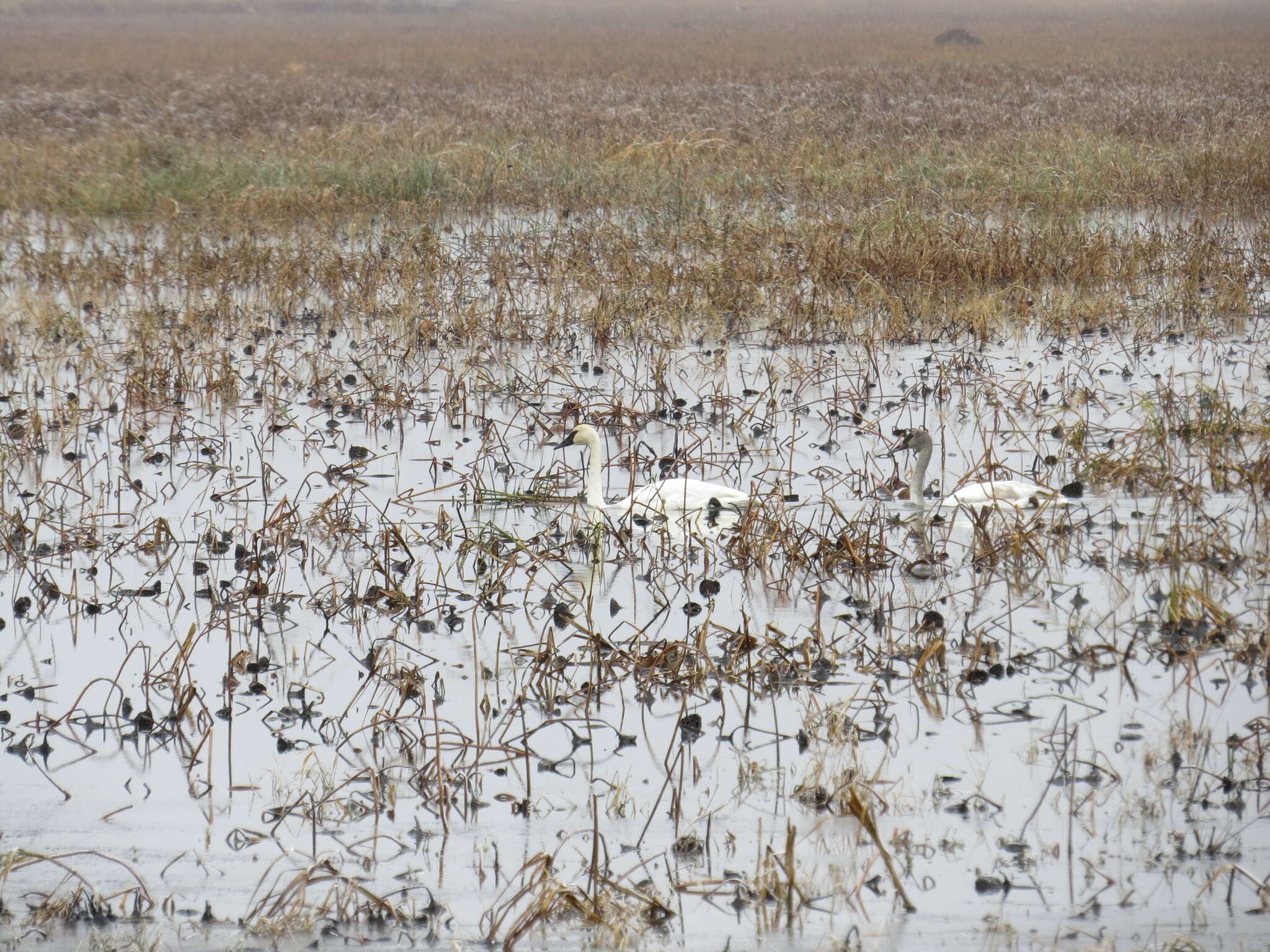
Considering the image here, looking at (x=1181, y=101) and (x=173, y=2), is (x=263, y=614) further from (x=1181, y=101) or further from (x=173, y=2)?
(x=173, y=2)

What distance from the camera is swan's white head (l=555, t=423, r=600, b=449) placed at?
637cm

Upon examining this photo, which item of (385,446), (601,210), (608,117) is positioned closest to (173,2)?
(608,117)

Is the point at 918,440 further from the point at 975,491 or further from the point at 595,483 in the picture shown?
the point at 595,483

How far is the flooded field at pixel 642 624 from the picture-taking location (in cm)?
342

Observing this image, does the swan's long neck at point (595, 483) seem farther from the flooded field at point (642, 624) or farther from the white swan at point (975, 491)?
the white swan at point (975, 491)

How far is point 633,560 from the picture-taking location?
582 cm

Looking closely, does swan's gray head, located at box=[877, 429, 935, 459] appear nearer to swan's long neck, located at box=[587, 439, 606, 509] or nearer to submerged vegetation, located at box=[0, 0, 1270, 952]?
submerged vegetation, located at box=[0, 0, 1270, 952]

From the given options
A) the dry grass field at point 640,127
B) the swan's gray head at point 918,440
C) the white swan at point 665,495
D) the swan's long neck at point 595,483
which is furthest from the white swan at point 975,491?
the dry grass field at point 640,127

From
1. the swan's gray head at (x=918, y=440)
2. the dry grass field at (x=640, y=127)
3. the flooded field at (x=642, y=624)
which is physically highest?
the dry grass field at (x=640, y=127)

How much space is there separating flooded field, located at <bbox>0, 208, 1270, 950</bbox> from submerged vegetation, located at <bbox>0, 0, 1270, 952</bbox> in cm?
2

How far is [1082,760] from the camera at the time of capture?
3857 millimetres

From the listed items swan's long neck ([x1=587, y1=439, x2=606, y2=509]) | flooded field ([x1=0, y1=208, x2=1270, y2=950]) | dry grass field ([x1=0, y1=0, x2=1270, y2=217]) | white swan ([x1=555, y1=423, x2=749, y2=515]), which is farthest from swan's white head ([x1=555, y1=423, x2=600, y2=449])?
dry grass field ([x1=0, y1=0, x2=1270, y2=217])

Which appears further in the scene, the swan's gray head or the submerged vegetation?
the swan's gray head

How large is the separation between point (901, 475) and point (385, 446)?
3055mm
